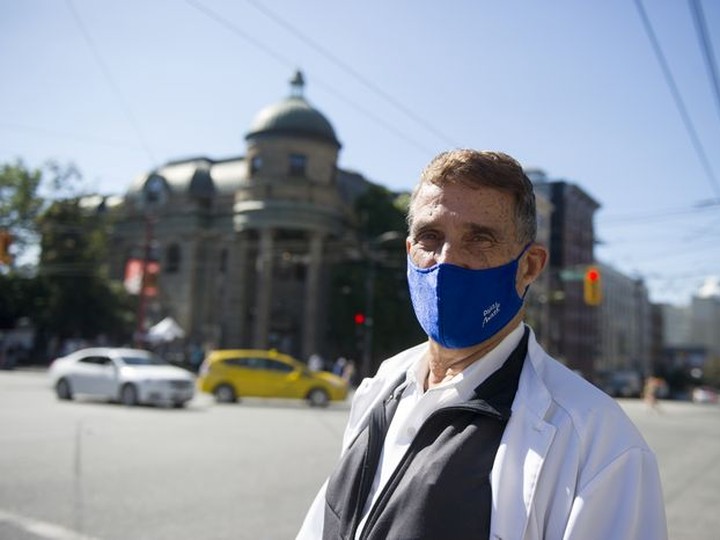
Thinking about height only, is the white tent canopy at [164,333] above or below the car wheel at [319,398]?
above

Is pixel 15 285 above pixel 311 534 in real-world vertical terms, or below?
above

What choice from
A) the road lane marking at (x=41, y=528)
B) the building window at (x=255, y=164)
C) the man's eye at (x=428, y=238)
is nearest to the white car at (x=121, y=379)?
the road lane marking at (x=41, y=528)

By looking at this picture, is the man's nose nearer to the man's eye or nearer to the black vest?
the man's eye

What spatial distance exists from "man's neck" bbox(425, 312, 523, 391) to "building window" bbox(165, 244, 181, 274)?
1803 inches

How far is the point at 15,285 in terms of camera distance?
4353 centimetres

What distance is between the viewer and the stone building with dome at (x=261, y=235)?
1602 inches

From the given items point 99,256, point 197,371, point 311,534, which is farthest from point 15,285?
point 311,534

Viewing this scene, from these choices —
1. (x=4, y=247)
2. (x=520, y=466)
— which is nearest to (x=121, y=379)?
(x=4, y=247)

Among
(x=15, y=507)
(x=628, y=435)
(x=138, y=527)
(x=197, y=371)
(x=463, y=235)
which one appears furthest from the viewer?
(x=197, y=371)

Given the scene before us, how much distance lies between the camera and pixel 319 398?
68.6 feet

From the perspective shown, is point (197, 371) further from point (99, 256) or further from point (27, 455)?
point (27, 455)

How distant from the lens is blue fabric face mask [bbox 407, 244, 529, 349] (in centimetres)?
195

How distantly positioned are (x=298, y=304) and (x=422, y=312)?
137 feet

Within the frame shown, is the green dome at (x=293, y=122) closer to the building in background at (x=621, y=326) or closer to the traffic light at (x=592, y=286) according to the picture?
the traffic light at (x=592, y=286)
